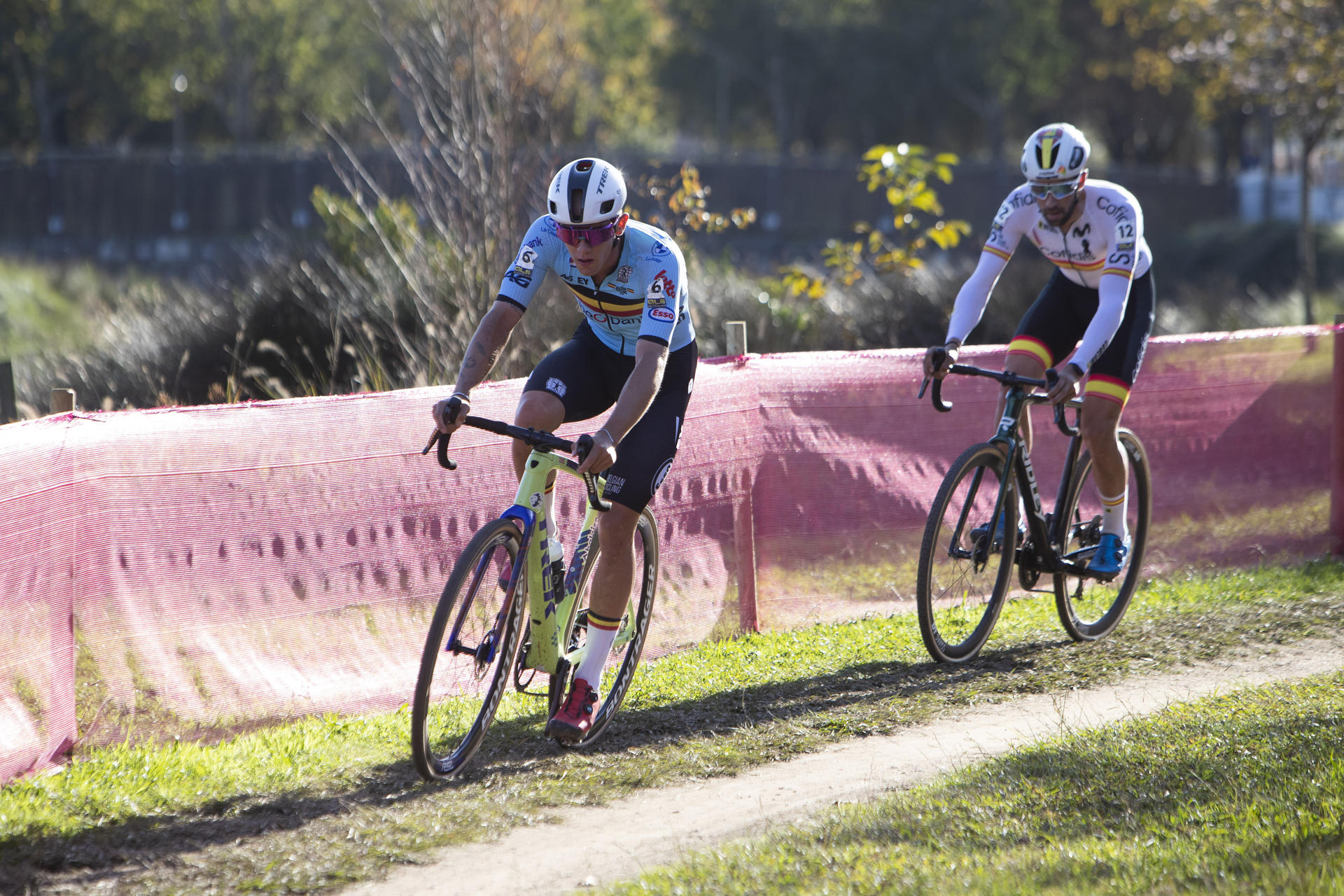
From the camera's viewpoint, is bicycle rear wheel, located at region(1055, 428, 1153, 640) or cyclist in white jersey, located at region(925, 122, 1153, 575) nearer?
cyclist in white jersey, located at region(925, 122, 1153, 575)

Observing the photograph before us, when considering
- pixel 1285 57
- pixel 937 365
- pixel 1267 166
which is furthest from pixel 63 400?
pixel 1267 166

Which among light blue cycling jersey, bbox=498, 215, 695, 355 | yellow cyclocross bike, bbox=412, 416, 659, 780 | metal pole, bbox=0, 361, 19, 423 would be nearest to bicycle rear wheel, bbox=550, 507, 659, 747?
yellow cyclocross bike, bbox=412, 416, 659, 780

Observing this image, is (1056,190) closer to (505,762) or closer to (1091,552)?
(1091,552)

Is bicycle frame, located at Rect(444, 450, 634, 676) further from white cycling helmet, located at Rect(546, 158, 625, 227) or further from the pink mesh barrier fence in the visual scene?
the pink mesh barrier fence

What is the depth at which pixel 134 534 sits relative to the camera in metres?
4.84

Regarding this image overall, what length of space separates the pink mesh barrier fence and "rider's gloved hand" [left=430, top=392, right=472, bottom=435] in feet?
3.59

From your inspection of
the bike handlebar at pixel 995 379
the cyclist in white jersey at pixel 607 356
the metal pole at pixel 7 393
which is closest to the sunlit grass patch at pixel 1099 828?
the cyclist in white jersey at pixel 607 356

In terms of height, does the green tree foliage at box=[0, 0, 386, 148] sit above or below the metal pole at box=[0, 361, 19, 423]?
above

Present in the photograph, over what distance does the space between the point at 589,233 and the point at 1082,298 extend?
9.87 feet

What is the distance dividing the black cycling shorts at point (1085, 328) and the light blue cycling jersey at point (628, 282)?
7.45ft

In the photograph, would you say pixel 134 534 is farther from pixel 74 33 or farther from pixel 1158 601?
pixel 74 33

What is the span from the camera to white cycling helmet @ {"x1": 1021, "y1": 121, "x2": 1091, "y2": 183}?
600cm

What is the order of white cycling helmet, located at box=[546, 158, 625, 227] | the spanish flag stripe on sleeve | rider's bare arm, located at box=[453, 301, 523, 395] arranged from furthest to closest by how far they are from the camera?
the spanish flag stripe on sleeve → rider's bare arm, located at box=[453, 301, 523, 395] → white cycling helmet, located at box=[546, 158, 625, 227]

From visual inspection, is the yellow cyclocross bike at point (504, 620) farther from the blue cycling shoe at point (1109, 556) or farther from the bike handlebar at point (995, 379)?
the blue cycling shoe at point (1109, 556)
